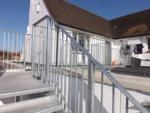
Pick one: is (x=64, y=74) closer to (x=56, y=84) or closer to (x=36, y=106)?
(x=56, y=84)

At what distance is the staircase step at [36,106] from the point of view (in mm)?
2611

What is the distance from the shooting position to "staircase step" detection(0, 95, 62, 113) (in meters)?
2.61

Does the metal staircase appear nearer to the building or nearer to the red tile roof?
the building

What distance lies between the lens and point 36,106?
2869 mm

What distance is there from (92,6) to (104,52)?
13.4m

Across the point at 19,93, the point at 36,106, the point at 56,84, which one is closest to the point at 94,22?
the point at 56,84

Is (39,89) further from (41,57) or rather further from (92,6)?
(92,6)

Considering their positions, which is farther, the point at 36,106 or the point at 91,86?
the point at 36,106

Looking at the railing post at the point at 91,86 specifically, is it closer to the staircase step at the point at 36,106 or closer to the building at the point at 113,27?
the staircase step at the point at 36,106

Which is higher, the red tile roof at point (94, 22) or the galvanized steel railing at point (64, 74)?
the red tile roof at point (94, 22)

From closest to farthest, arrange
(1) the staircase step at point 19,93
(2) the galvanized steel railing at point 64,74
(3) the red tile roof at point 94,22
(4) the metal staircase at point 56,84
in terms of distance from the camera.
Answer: (1) the staircase step at point 19,93, (4) the metal staircase at point 56,84, (2) the galvanized steel railing at point 64,74, (3) the red tile roof at point 94,22

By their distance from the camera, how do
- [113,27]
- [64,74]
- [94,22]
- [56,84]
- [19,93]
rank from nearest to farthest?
[19,93] → [56,84] → [64,74] → [94,22] → [113,27]

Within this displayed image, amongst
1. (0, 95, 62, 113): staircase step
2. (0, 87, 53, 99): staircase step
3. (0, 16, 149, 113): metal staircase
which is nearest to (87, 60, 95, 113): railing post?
(0, 16, 149, 113): metal staircase

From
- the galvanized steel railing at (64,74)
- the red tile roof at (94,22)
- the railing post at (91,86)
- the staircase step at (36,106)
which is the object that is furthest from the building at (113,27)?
the railing post at (91,86)
